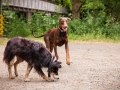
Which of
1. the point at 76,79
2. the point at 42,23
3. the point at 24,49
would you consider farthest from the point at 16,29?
the point at 24,49

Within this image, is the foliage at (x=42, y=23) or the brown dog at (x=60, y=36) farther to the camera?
the foliage at (x=42, y=23)

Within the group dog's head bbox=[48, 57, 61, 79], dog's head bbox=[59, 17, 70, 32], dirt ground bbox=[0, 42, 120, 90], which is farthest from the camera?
dog's head bbox=[59, 17, 70, 32]

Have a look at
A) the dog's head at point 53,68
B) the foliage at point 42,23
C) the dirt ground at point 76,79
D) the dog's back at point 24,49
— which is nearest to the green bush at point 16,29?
the foliage at point 42,23

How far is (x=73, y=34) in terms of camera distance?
101 feet

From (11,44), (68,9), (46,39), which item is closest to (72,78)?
(11,44)

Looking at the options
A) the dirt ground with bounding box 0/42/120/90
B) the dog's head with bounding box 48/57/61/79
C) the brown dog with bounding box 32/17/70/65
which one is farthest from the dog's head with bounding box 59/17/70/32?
the dog's head with bounding box 48/57/61/79

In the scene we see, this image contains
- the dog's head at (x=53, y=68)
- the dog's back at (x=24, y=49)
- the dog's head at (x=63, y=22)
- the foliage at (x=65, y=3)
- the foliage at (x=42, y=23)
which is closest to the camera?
the dog's head at (x=53, y=68)

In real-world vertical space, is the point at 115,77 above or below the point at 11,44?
below

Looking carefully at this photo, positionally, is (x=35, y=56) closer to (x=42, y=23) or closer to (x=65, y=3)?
(x=42, y=23)

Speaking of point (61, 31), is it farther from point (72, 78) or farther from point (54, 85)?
→ point (54, 85)

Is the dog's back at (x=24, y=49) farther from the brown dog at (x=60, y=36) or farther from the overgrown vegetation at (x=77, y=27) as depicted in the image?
the overgrown vegetation at (x=77, y=27)

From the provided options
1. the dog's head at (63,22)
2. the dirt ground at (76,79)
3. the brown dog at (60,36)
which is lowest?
the dirt ground at (76,79)

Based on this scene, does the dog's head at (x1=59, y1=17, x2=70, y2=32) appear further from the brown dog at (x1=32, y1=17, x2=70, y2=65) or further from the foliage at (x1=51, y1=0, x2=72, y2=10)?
the foliage at (x1=51, y1=0, x2=72, y2=10)

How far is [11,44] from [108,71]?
3.74 meters
